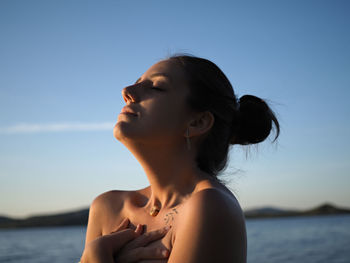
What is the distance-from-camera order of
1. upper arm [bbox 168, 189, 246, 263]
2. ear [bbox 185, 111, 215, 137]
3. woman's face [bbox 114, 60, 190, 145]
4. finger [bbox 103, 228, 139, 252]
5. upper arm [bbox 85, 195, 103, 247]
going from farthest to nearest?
upper arm [bbox 85, 195, 103, 247] → ear [bbox 185, 111, 215, 137] → woman's face [bbox 114, 60, 190, 145] → finger [bbox 103, 228, 139, 252] → upper arm [bbox 168, 189, 246, 263]

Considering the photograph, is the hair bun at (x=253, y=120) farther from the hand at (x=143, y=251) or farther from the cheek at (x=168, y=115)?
the hand at (x=143, y=251)

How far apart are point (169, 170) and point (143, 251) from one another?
0.45m

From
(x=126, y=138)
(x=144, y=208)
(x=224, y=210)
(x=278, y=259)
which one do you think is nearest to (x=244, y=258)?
(x=224, y=210)

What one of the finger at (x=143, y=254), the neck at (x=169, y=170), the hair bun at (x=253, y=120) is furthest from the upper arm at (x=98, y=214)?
the hair bun at (x=253, y=120)

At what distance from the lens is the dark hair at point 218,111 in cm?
203

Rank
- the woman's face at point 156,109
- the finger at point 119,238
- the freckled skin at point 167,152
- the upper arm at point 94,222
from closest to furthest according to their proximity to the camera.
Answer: the freckled skin at point 167,152
the finger at point 119,238
the woman's face at point 156,109
the upper arm at point 94,222

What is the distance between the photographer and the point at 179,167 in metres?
1.96

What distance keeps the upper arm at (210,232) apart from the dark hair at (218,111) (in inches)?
18.7

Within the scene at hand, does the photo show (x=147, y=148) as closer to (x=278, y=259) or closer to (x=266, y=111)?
(x=266, y=111)

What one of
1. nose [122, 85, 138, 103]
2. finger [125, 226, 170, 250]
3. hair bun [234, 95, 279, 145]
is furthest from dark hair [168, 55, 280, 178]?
finger [125, 226, 170, 250]

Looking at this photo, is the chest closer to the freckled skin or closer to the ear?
the freckled skin

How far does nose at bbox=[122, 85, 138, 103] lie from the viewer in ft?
6.40

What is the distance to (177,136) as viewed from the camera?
6.41 ft

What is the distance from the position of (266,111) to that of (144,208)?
962 millimetres
